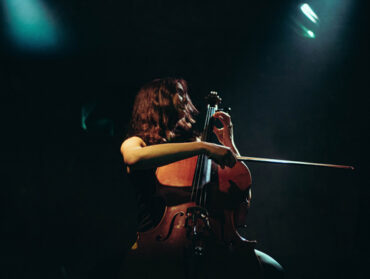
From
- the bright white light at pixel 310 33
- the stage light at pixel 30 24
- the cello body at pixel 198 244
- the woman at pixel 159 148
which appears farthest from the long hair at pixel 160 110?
the bright white light at pixel 310 33

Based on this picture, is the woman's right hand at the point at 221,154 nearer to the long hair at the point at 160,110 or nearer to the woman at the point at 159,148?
the woman at the point at 159,148

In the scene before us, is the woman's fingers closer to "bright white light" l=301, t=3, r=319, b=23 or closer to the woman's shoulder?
the woman's shoulder

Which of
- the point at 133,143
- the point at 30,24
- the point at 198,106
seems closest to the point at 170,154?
the point at 133,143

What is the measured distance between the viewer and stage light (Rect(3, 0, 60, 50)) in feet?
6.13

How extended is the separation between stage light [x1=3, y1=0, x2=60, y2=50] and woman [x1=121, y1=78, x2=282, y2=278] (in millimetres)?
1022

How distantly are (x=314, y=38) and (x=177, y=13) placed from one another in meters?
1.15

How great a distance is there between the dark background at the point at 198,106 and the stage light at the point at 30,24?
3cm

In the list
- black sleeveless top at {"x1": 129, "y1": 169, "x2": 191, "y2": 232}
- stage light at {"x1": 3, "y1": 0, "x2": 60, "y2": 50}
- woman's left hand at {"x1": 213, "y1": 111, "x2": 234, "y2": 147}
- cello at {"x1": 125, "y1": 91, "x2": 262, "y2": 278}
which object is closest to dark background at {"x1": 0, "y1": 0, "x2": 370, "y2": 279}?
stage light at {"x1": 3, "y1": 0, "x2": 60, "y2": 50}

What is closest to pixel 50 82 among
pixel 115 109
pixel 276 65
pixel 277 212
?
pixel 115 109

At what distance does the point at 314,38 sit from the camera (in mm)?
2098

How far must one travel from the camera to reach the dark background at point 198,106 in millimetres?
1892

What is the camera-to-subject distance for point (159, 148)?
1096 mm

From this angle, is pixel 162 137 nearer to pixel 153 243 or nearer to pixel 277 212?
pixel 153 243

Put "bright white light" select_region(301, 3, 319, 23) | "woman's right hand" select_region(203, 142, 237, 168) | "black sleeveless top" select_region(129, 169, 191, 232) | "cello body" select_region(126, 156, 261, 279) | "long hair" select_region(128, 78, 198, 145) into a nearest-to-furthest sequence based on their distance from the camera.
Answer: "cello body" select_region(126, 156, 261, 279) < "woman's right hand" select_region(203, 142, 237, 168) < "black sleeveless top" select_region(129, 169, 191, 232) < "long hair" select_region(128, 78, 198, 145) < "bright white light" select_region(301, 3, 319, 23)
